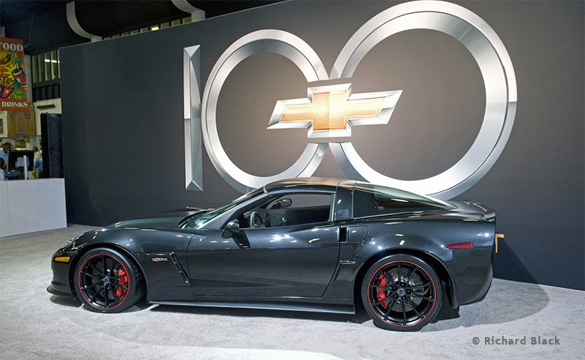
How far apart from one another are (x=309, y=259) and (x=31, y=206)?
639 cm

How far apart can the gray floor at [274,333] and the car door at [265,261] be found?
276mm

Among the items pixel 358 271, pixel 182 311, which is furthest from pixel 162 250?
pixel 358 271

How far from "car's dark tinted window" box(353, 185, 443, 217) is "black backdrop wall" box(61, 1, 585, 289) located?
5.30 feet

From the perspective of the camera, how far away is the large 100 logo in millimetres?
4629

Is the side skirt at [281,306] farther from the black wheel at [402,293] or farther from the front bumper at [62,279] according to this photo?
the front bumper at [62,279]

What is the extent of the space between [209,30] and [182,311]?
445cm

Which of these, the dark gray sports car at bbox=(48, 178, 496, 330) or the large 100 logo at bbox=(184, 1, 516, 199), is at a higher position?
the large 100 logo at bbox=(184, 1, 516, 199)

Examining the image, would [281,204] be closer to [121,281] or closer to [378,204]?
[378,204]

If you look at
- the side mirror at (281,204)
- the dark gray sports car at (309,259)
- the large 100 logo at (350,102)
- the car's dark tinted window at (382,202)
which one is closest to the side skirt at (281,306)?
the dark gray sports car at (309,259)

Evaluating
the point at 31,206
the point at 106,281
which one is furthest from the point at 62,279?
the point at 31,206

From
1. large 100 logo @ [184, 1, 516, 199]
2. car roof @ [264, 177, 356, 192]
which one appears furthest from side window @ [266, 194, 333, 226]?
large 100 logo @ [184, 1, 516, 199]

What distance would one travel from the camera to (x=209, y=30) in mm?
6578

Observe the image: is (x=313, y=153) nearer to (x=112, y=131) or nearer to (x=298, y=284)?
(x=298, y=284)

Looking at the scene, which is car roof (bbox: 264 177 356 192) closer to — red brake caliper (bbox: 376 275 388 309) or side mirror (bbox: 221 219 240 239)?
side mirror (bbox: 221 219 240 239)
